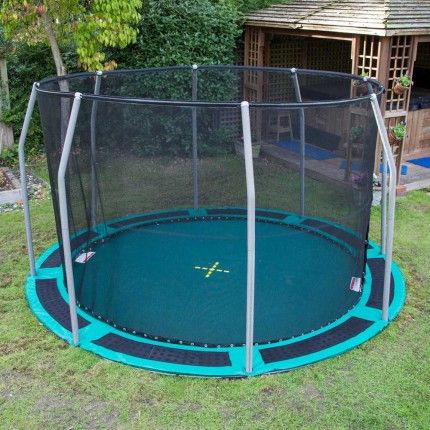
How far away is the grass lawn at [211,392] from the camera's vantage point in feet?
9.89

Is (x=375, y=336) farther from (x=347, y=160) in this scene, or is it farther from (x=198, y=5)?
(x=198, y=5)

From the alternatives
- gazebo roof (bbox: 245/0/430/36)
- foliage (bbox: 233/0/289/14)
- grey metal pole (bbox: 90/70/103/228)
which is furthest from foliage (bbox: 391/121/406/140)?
foliage (bbox: 233/0/289/14)

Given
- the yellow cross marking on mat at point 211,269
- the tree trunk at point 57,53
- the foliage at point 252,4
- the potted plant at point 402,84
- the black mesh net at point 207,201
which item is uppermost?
the foliage at point 252,4

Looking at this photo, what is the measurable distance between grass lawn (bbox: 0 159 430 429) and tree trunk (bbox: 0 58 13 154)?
4586 mm

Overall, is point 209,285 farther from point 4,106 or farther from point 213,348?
point 4,106

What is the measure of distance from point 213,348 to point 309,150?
5.91ft

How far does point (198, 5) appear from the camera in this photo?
7.87 meters

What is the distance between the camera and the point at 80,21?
6246 millimetres

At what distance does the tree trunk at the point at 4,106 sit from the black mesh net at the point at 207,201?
3149 millimetres

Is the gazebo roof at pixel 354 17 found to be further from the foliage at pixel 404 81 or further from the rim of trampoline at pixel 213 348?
the rim of trampoline at pixel 213 348

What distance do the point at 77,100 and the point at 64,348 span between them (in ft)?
5.63

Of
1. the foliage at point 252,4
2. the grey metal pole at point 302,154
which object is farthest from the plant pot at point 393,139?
the foliage at point 252,4

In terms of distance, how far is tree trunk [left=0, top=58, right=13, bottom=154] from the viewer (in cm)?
754

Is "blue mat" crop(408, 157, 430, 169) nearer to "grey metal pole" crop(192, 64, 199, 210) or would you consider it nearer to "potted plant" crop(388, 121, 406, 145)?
"potted plant" crop(388, 121, 406, 145)
